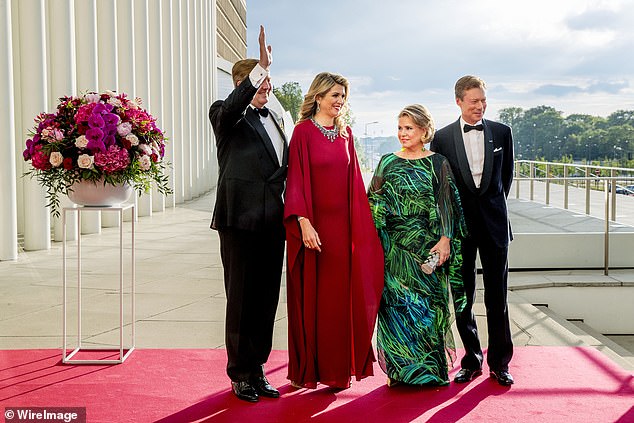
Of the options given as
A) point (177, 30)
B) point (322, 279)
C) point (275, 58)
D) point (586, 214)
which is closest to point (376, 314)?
point (322, 279)

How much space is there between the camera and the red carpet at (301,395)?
3752mm

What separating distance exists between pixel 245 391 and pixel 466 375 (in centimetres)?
124

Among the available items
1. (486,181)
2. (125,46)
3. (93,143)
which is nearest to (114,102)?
(93,143)

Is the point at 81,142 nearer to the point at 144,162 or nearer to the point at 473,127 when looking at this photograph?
the point at 144,162

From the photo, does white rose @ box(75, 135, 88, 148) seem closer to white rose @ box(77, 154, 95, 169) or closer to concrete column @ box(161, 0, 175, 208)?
white rose @ box(77, 154, 95, 169)

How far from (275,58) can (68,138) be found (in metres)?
1.39

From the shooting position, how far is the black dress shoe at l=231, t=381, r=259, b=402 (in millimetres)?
3959

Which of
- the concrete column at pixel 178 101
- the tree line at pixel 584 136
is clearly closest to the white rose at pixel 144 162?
the tree line at pixel 584 136

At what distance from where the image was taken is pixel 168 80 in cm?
1886

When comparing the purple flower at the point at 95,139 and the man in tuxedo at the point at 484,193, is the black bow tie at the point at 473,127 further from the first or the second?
the purple flower at the point at 95,139

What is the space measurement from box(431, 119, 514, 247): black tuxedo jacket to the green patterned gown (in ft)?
0.41

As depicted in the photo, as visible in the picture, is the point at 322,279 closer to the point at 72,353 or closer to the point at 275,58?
the point at 275,58

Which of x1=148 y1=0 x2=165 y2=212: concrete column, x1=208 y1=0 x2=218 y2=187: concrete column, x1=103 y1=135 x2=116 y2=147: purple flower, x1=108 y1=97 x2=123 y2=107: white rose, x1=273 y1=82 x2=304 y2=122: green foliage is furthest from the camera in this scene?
x1=273 y1=82 x2=304 y2=122: green foliage

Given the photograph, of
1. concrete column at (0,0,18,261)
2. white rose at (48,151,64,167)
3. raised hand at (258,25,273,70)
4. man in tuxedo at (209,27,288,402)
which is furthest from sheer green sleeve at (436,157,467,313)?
concrete column at (0,0,18,261)
